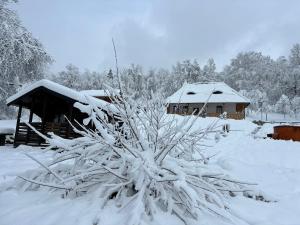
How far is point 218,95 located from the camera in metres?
40.6

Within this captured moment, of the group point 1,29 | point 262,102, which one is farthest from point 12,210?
point 262,102

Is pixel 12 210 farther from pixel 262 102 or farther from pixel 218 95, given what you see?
pixel 262 102

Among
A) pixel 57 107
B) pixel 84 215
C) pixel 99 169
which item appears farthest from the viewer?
pixel 57 107

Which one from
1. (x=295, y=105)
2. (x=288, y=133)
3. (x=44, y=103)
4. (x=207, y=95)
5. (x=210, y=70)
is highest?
(x=210, y=70)

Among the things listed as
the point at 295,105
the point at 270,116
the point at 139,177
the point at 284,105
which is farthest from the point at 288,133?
the point at 270,116

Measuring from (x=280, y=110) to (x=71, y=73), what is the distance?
44541mm

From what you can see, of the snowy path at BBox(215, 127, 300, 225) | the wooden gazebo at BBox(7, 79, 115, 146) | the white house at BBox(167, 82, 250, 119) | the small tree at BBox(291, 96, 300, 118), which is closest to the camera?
the snowy path at BBox(215, 127, 300, 225)

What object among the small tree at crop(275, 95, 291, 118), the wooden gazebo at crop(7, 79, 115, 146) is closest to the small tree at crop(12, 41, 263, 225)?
the wooden gazebo at crop(7, 79, 115, 146)

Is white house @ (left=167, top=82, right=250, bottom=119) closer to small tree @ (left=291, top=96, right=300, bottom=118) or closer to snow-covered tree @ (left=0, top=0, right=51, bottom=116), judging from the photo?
small tree @ (left=291, top=96, right=300, bottom=118)

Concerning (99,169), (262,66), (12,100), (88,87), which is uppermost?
(262,66)

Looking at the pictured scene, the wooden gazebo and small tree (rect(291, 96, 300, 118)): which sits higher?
small tree (rect(291, 96, 300, 118))

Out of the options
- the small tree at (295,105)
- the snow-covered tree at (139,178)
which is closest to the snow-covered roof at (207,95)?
the small tree at (295,105)

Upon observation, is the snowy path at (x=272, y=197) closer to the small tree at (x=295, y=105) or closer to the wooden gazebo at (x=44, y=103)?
the wooden gazebo at (x=44, y=103)

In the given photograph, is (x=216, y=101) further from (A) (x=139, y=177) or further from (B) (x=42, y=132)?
(A) (x=139, y=177)
